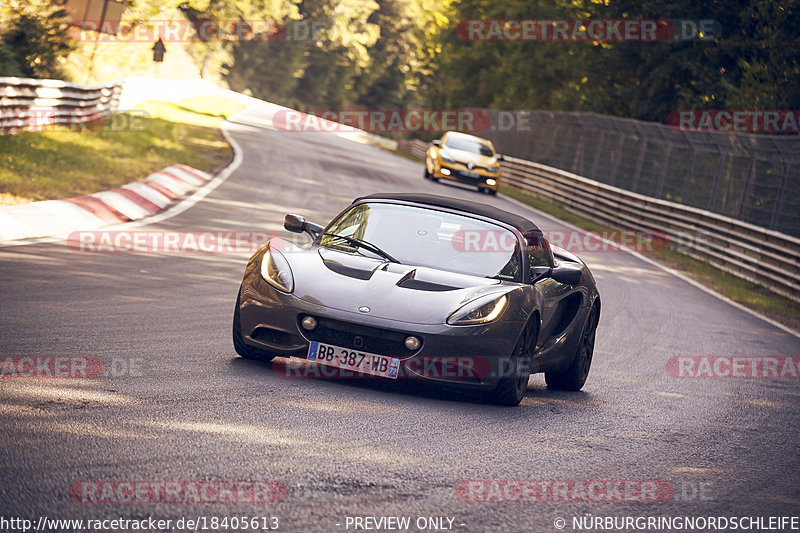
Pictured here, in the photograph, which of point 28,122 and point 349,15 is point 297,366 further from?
point 349,15

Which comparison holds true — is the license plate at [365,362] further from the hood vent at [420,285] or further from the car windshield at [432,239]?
the car windshield at [432,239]

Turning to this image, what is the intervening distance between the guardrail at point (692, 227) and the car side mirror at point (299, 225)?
37.1 ft

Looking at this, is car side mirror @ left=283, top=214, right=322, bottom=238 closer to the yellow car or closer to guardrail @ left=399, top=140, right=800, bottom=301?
guardrail @ left=399, top=140, right=800, bottom=301

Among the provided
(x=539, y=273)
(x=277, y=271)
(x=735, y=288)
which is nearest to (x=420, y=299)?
(x=277, y=271)

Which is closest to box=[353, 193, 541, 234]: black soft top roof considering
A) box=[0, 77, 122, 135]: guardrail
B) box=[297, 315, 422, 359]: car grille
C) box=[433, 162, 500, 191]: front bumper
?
box=[297, 315, 422, 359]: car grille

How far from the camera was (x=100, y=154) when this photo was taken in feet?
72.8

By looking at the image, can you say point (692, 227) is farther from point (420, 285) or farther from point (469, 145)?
point (420, 285)

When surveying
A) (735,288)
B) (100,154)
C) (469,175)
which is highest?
(469,175)

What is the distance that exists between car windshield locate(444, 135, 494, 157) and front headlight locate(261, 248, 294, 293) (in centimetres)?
2630

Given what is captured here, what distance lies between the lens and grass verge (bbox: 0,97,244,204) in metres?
16.1

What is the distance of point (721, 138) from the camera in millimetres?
23453

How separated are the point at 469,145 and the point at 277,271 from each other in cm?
2708

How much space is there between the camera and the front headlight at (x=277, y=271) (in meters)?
7.02

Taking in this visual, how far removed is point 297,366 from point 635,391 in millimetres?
2790
